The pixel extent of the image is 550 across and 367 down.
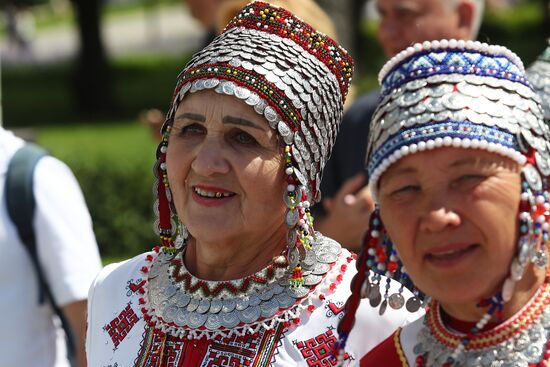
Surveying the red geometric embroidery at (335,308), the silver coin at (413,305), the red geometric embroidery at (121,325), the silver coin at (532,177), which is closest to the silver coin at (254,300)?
the red geometric embroidery at (335,308)

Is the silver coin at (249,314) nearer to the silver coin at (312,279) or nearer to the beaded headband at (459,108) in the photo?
the silver coin at (312,279)

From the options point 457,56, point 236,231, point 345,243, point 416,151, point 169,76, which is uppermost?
point 457,56

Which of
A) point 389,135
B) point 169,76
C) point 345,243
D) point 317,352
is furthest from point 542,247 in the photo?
point 169,76

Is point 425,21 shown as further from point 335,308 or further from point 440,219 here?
point 440,219

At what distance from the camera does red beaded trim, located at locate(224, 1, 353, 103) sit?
11.3 ft

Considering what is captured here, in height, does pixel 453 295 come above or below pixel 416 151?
below

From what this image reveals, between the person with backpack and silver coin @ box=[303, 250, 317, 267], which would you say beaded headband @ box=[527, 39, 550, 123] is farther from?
the person with backpack

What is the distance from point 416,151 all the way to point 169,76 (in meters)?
24.3

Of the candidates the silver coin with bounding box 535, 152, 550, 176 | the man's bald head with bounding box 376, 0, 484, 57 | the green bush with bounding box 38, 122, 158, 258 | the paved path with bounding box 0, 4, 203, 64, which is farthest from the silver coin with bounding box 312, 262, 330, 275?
the paved path with bounding box 0, 4, 203, 64

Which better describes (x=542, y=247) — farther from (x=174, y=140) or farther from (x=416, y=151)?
(x=174, y=140)

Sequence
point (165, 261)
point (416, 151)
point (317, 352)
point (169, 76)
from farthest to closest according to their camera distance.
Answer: point (169, 76) < point (165, 261) < point (317, 352) < point (416, 151)

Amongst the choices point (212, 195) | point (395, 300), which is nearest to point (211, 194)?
point (212, 195)

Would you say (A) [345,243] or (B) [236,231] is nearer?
(B) [236,231]

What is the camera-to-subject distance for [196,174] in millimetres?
3289
